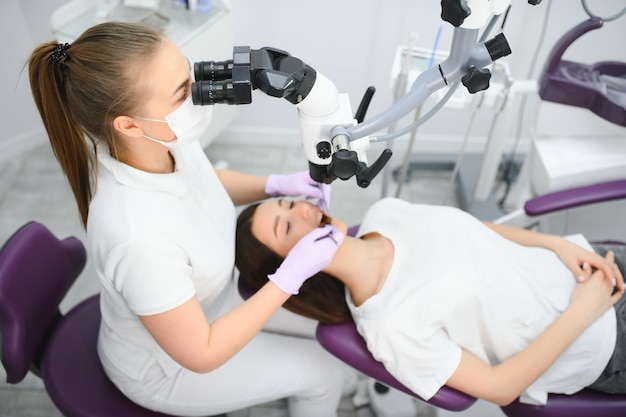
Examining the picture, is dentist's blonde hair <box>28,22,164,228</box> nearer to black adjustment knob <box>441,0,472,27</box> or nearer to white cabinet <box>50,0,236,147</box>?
black adjustment knob <box>441,0,472,27</box>

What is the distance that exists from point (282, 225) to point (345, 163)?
477 millimetres

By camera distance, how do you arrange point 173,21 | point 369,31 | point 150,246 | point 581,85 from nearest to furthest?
point 150,246 < point 581,85 < point 173,21 < point 369,31

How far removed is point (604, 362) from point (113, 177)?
3.88ft

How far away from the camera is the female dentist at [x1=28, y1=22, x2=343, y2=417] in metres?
0.95

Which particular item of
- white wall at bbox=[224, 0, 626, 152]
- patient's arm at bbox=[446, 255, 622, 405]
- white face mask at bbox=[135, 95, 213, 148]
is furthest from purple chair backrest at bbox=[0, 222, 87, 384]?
white wall at bbox=[224, 0, 626, 152]

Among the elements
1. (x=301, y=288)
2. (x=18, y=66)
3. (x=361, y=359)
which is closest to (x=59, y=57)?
(x=301, y=288)

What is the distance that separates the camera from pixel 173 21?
2.04 metres

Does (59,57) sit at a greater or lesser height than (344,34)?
greater

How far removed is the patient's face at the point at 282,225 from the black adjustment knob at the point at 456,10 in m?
0.62

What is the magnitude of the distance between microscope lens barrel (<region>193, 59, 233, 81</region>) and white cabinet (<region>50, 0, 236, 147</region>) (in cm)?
106

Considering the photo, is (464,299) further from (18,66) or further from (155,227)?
(18,66)

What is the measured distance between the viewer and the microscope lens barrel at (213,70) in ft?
2.91

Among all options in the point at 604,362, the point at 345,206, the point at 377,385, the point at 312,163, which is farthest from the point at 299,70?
the point at 345,206

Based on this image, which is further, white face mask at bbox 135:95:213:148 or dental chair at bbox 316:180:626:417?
dental chair at bbox 316:180:626:417
